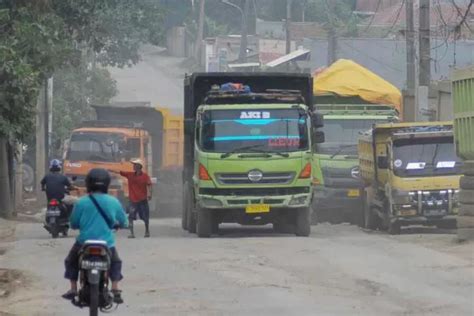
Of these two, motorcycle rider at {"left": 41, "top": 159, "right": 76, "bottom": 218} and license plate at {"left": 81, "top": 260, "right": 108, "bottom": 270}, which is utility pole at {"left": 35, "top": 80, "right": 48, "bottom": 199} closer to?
motorcycle rider at {"left": 41, "top": 159, "right": 76, "bottom": 218}

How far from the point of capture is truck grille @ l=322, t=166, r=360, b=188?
29609 mm

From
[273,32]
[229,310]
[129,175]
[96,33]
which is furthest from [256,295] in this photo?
[273,32]

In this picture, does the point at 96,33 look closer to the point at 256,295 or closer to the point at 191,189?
the point at 191,189

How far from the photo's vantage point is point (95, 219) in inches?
441

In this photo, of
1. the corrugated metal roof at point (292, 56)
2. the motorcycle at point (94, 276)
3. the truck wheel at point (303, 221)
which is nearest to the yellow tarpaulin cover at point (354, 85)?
the truck wheel at point (303, 221)

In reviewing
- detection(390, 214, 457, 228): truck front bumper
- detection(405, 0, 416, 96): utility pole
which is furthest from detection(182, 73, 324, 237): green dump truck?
detection(405, 0, 416, 96): utility pole

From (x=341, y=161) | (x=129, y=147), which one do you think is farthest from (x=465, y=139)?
(x=129, y=147)

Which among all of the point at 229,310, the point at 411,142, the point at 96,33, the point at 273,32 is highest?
the point at 273,32

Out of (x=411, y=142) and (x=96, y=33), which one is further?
(x=96, y=33)

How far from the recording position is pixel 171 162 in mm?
37625

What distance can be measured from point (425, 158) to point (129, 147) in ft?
36.8

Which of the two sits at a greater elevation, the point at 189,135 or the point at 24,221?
the point at 189,135

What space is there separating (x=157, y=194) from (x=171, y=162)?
160cm

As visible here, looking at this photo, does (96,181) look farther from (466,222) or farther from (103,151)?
(103,151)
